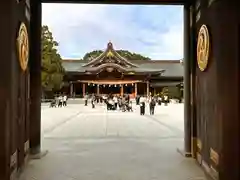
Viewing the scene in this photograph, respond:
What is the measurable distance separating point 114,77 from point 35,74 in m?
42.7

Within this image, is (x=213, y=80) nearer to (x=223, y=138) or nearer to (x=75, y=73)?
(x=223, y=138)

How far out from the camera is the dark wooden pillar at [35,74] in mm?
7102

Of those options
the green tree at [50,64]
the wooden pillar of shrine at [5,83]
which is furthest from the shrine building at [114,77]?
the wooden pillar of shrine at [5,83]

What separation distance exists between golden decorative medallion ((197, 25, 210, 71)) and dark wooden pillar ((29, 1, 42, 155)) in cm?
300

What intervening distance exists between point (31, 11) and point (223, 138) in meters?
4.38

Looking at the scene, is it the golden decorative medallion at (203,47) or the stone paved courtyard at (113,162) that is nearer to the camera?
the stone paved courtyard at (113,162)

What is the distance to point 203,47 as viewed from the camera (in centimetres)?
596

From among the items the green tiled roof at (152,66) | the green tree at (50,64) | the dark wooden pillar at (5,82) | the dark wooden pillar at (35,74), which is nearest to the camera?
the dark wooden pillar at (5,82)

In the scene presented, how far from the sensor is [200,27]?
6.37m

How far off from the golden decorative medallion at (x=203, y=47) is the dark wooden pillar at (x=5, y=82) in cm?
291

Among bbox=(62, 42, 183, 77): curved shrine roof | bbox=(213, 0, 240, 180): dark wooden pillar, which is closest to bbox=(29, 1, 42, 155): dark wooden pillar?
bbox=(213, 0, 240, 180): dark wooden pillar

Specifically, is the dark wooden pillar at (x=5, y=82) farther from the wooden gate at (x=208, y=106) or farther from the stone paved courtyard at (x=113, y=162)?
the wooden gate at (x=208, y=106)

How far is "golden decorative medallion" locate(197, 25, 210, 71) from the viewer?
18.8 feet

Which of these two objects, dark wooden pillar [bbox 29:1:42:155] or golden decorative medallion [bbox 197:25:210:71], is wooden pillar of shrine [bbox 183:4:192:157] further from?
dark wooden pillar [bbox 29:1:42:155]
